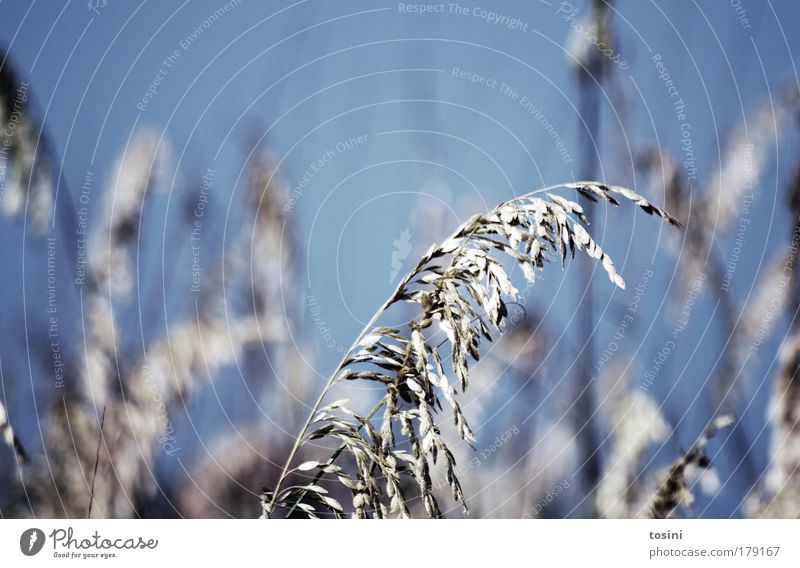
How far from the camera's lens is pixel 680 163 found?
2.56 m

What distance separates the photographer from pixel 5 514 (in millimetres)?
2447

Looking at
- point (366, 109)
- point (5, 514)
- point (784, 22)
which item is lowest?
point (5, 514)

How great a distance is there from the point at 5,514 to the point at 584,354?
1.63m

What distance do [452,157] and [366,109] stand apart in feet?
0.93

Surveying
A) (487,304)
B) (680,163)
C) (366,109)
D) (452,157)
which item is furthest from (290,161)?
(680,163)

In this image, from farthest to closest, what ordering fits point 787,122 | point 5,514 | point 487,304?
1. point 787,122
2. point 5,514
3. point 487,304

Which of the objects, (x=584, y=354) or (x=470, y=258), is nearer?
(x=470, y=258)

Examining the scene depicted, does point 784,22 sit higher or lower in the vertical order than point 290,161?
higher
